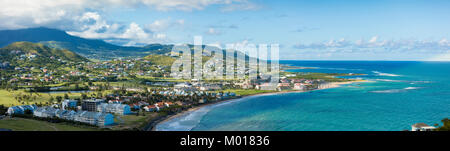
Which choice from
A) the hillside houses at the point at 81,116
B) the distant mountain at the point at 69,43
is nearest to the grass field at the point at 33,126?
the hillside houses at the point at 81,116

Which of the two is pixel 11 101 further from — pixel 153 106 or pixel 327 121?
pixel 327 121

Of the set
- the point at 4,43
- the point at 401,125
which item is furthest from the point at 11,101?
the point at 4,43

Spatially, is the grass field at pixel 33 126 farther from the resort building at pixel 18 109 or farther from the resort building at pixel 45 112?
the resort building at pixel 18 109

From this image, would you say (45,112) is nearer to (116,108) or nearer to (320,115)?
(116,108)

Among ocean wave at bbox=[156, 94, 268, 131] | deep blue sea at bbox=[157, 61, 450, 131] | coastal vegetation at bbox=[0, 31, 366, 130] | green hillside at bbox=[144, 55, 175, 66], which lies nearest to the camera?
ocean wave at bbox=[156, 94, 268, 131]

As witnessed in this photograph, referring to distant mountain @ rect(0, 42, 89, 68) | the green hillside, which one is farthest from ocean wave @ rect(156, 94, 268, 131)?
distant mountain @ rect(0, 42, 89, 68)

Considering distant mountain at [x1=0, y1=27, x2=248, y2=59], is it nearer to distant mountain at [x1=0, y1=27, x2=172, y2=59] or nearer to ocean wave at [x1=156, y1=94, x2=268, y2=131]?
distant mountain at [x1=0, y1=27, x2=172, y2=59]
